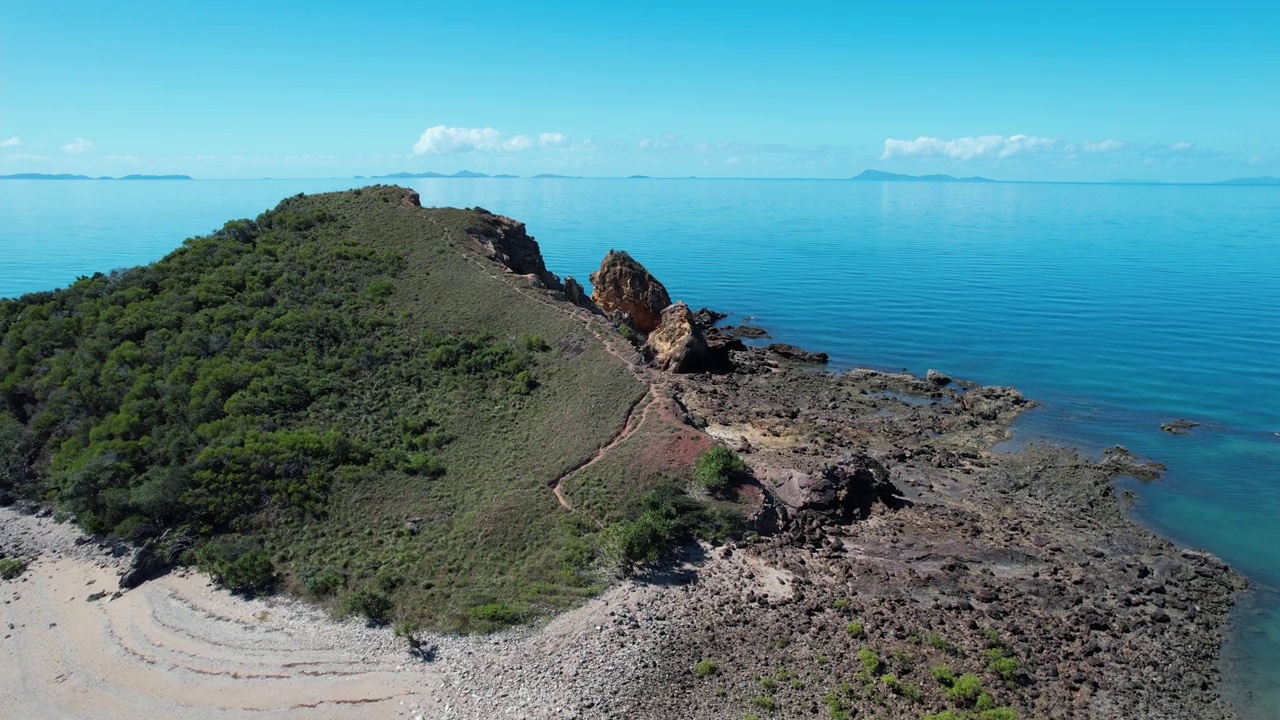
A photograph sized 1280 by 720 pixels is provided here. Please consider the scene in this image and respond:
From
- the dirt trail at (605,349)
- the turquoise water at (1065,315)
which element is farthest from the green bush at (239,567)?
the turquoise water at (1065,315)

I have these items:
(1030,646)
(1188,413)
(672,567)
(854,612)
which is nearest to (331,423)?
(672,567)

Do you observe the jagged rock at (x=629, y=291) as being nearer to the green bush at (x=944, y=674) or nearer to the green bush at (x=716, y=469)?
the green bush at (x=716, y=469)

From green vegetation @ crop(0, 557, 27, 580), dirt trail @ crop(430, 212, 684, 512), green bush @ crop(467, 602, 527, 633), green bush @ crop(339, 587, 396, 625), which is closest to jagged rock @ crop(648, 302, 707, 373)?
dirt trail @ crop(430, 212, 684, 512)

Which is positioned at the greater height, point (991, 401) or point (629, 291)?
point (629, 291)

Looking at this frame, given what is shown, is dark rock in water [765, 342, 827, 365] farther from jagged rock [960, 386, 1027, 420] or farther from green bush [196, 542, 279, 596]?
green bush [196, 542, 279, 596]

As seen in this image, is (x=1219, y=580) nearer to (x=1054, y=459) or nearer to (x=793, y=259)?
(x=1054, y=459)

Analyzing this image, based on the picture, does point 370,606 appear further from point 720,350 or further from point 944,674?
point 720,350

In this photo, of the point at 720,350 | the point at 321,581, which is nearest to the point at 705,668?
the point at 321,581
